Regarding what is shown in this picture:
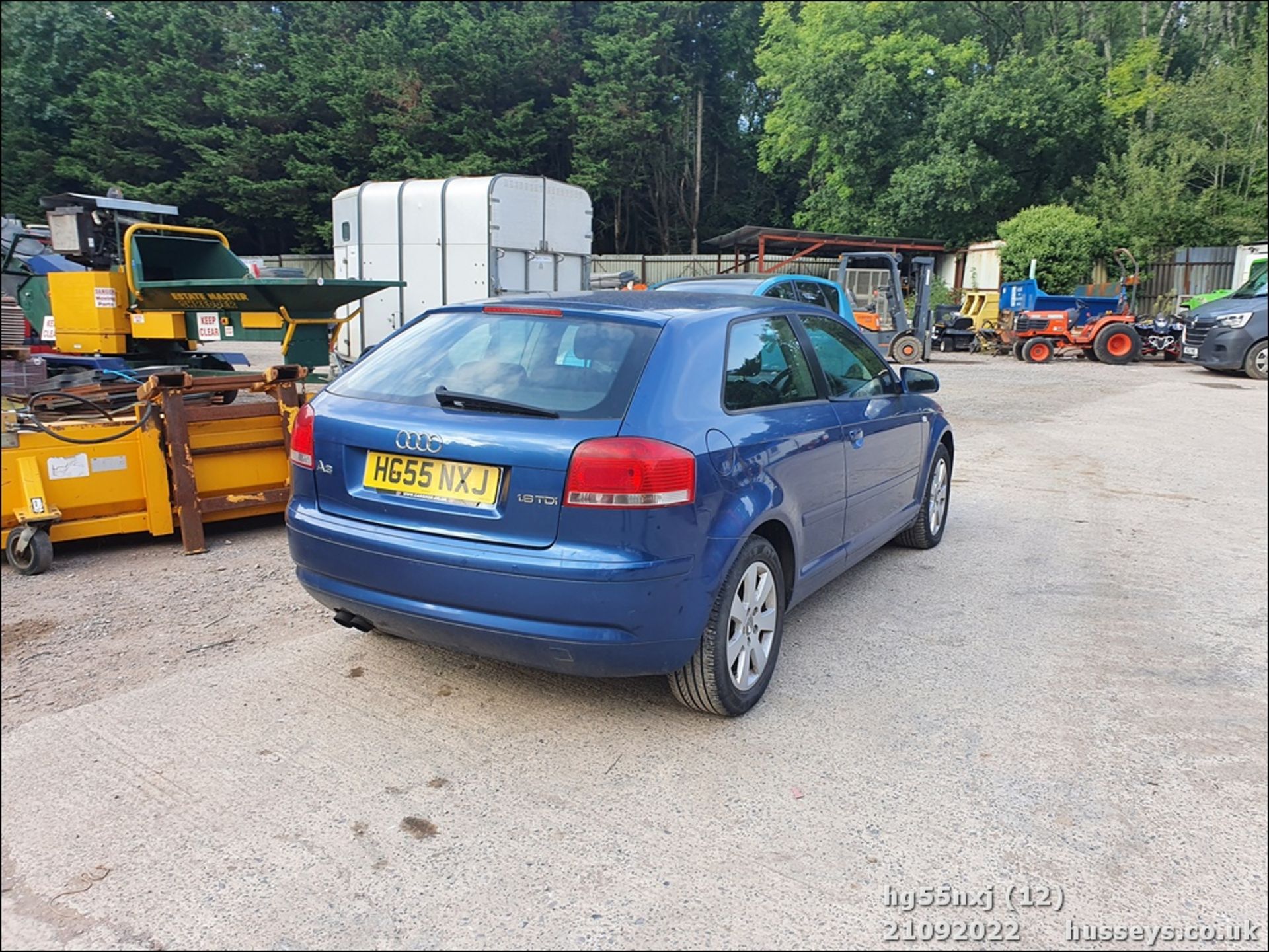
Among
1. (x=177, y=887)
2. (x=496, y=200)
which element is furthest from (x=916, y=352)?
(x=177, y=887)

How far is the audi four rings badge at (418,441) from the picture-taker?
3.12 m

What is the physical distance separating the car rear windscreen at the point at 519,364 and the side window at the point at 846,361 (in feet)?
4.24

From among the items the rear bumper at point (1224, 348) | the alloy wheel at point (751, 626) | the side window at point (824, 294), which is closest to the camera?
the alloy wheel at point (751, 626)

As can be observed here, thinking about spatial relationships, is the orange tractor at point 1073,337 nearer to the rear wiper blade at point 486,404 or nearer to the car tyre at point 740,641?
the car tyre at point 740,641

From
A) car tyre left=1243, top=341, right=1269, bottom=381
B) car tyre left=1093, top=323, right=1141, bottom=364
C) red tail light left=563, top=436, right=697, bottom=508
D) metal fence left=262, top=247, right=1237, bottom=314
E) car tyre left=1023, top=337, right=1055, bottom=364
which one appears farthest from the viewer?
metal fence left=262, top=247, right=1237, bottom=314

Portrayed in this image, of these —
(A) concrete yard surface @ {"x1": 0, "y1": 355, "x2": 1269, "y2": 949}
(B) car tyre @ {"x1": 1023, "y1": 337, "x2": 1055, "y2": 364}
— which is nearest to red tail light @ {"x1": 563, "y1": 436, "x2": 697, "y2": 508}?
(A) concrete yard surface @ {"x1": 0, "y1": 355, "x2": 1269, "y2": 949}

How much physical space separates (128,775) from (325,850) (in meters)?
0.82

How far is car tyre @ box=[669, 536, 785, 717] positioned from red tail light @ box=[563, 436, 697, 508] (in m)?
0.50

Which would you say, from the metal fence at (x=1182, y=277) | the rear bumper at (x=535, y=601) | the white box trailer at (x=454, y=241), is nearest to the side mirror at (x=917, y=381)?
the rear bumper at (x=535, y=601)

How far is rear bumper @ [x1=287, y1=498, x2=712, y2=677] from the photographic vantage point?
9.60 feet

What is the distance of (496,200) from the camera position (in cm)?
1390

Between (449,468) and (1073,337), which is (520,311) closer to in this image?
(449,468)

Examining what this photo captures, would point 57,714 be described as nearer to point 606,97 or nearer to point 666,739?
point 666,739

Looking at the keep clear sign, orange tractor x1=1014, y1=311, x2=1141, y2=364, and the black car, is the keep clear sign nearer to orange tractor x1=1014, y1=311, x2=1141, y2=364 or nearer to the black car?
the black car
